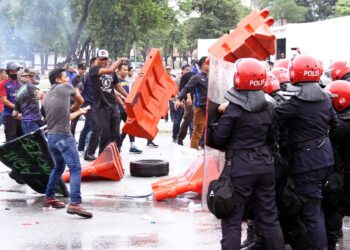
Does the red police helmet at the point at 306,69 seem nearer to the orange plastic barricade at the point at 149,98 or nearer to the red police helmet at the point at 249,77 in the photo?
the red police helmet at the point at 249,77

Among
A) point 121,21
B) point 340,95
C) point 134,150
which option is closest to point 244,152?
point 340,95

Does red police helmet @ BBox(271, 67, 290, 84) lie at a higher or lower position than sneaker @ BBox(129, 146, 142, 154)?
higher

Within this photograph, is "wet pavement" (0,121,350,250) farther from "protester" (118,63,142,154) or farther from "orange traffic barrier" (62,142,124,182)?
"protester" (118,63,142,154)

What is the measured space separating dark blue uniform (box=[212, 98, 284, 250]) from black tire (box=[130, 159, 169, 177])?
497 centimetres

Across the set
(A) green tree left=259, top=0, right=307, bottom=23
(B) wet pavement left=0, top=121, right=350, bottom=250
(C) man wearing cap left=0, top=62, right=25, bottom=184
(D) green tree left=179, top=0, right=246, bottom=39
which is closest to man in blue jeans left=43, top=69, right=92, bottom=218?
(B) wet pavement left=0, top=121, right=350, bottom=250

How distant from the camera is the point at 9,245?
6656 mm

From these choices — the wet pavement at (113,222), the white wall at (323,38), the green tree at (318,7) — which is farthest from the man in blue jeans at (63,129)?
the green tree at (318,7)

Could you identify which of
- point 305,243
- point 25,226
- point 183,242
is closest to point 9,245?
point 25,226

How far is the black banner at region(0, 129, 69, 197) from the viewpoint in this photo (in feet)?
28.0

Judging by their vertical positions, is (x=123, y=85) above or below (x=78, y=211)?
above

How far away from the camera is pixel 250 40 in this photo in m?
7.84

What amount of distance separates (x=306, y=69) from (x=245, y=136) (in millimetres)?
914

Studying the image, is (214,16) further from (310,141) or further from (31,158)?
(310,141)

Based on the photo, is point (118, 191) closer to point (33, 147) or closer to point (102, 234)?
point (33, 147)
